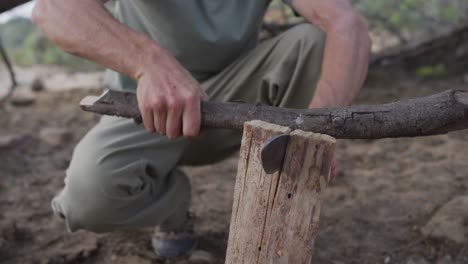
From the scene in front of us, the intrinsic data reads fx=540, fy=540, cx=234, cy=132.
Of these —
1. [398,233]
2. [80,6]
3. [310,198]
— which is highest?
[80,6]

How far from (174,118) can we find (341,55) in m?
0.72

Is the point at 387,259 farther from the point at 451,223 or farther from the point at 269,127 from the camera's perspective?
the point at 269,127

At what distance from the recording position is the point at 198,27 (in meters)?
2.14

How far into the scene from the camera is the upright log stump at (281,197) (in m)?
1.37

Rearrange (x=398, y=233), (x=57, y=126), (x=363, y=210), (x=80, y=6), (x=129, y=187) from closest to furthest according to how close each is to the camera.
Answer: (x=80, y=6) → (x=129, y=187) → (x=398, y=233) → (x=363, y=210) → (x=57, y=126)

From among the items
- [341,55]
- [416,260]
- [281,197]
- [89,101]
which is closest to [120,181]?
[89,101]

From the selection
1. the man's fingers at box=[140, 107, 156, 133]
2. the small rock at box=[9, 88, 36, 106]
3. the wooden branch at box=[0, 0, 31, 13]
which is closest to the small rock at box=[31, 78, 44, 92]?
the small rock at box=[9, 88, 36, 106]

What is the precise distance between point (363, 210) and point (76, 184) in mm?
1449

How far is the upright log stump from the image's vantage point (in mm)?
1366

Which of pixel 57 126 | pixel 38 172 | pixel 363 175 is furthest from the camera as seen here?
pixel 57 126

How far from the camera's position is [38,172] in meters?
3.50

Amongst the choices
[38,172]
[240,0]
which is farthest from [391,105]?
[38,172]

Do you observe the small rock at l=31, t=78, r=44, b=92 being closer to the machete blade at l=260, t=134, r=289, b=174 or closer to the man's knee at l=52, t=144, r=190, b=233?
the man's knee at l=52, t=144, r=190, b=233

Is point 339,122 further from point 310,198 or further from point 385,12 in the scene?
point 385,12
